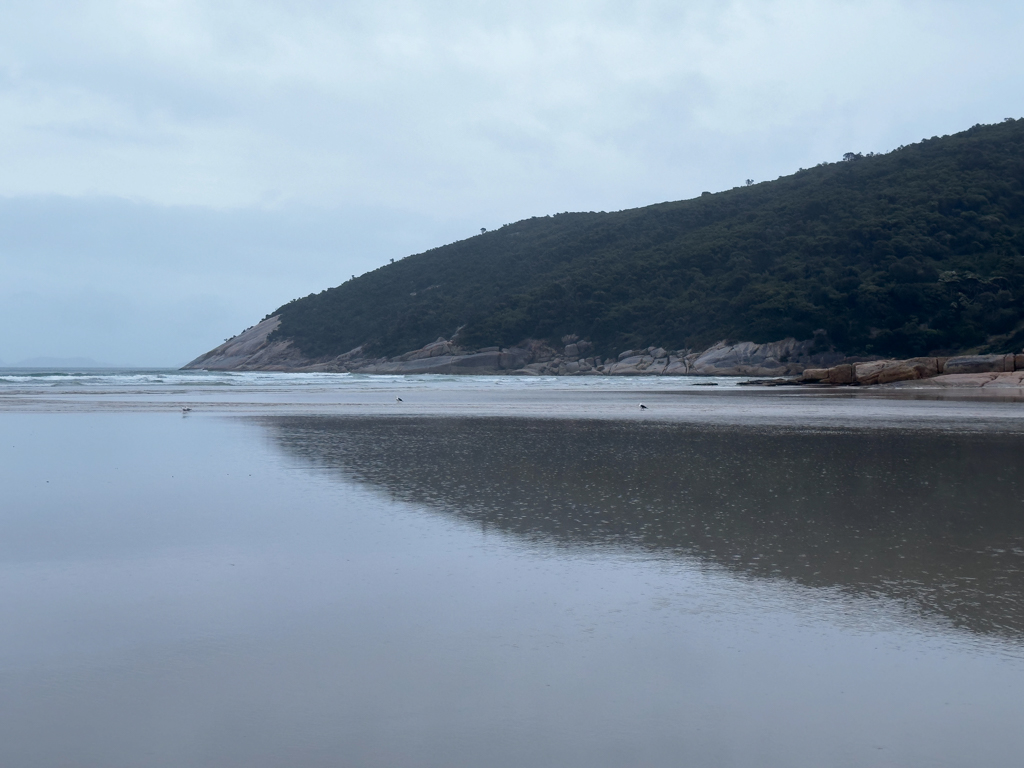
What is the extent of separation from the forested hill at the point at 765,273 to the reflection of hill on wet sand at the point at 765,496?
53864 mm

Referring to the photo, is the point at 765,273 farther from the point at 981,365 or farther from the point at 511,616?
the point at 511,616

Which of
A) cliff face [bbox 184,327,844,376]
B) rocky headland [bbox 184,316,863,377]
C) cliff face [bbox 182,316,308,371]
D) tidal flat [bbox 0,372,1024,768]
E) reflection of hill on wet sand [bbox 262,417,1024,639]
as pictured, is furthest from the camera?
cliff face [bbox 182,316,308,371]

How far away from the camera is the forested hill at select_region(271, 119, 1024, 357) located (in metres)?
65.1

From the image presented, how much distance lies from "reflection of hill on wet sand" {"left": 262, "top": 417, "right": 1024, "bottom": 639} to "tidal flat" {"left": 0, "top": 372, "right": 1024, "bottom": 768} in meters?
0.05

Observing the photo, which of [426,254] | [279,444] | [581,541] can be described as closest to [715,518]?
[581,541]

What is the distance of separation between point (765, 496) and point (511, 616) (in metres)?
4.79

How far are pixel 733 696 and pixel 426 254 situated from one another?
122526 mm

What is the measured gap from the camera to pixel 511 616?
446 cm

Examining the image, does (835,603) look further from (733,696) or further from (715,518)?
(715,518)

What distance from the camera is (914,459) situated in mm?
11352

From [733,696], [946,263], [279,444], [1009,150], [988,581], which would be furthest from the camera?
[1009,150]

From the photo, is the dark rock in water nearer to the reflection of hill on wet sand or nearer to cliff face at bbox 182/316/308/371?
the reflection of hill on wet sand

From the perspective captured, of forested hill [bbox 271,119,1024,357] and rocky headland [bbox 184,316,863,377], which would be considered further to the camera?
rocky headland [bbox 184,316,863,377]

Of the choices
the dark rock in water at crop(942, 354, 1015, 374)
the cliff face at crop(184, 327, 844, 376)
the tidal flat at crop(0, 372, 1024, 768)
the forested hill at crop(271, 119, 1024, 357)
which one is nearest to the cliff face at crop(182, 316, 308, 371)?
the cliff face at crop(184, 327, 844, 376)
